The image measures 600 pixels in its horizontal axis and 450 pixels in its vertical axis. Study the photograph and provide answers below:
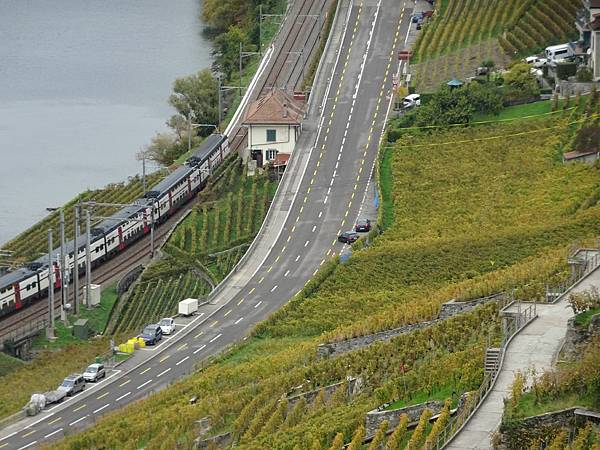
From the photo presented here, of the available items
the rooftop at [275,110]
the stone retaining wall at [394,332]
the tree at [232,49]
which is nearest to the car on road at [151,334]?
the stone retaining wall at [394,332]

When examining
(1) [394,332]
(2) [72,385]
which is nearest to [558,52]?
(2) [72,385]

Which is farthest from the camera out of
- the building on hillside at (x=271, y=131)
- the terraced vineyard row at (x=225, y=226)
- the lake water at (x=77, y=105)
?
the lake water at (x=77, y=105)

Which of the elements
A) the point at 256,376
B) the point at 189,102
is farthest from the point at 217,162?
the point at 256,376

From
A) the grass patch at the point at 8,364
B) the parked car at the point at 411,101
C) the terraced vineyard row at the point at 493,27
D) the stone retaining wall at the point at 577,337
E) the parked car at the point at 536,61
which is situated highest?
the terraced vineyard row at the point at 493,27

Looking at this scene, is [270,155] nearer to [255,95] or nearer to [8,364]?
[255,95]

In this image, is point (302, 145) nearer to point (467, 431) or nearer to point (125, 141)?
point (125, 141)

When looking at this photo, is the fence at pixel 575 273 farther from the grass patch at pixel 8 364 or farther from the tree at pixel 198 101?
the tree at pixel 198 101

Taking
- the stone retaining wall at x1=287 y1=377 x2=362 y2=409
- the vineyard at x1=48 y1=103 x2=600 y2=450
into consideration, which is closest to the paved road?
the vineyard at x1=48 y1=103 x2=600 y2=450

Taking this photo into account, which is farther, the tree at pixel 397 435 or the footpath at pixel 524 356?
the tree at pixel 397 435
